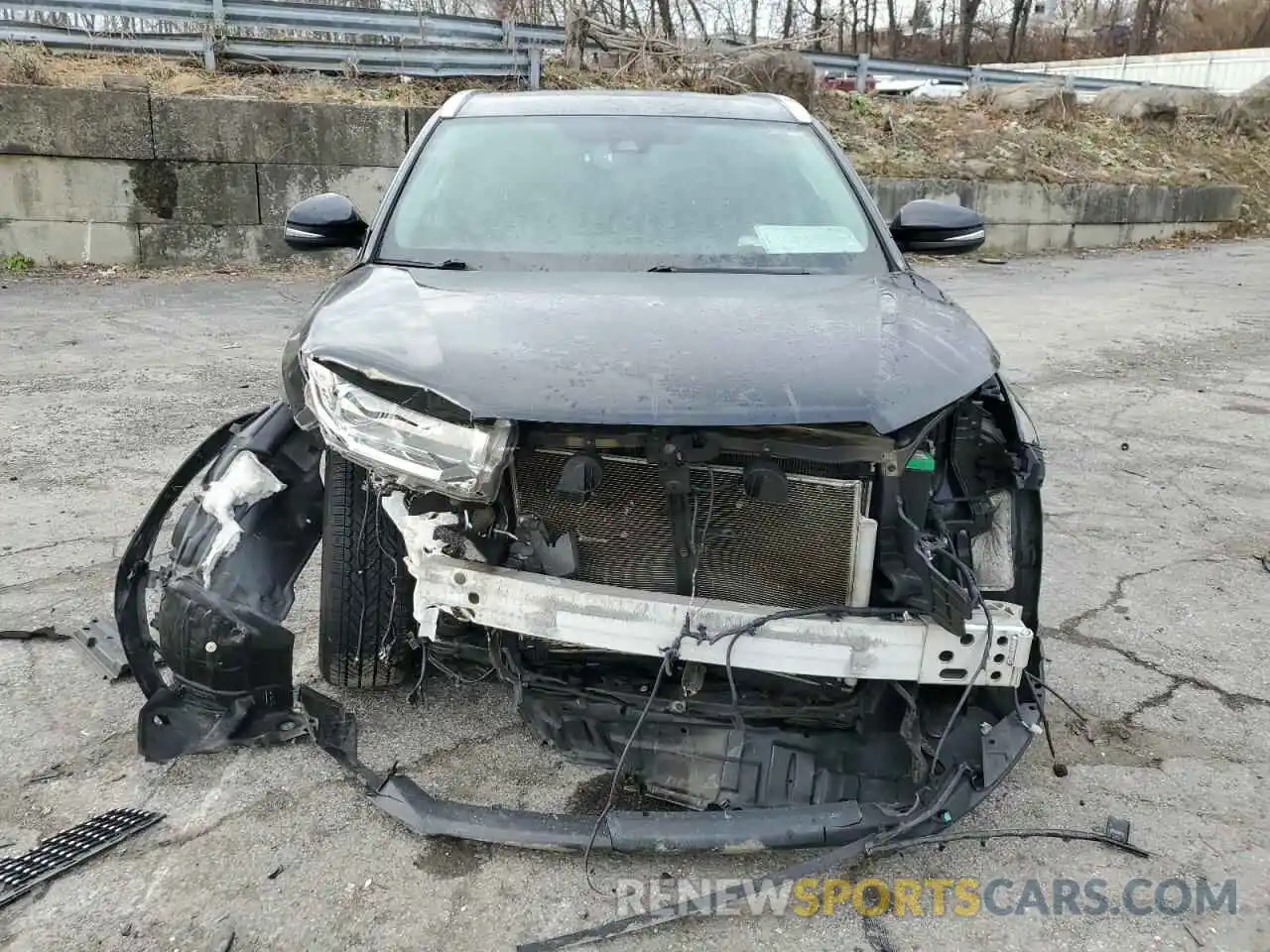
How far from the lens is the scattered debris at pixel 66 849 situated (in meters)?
2.04

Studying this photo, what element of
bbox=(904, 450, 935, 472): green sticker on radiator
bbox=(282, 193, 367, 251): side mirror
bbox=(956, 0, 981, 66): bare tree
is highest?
bbox=(956, 0, 981, 66): bare tree

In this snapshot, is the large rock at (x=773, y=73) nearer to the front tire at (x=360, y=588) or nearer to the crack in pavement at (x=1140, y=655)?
the crack in pavement at (x=1140, y=655)

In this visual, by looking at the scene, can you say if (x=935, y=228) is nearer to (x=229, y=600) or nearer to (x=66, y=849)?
(x=229, y=600)

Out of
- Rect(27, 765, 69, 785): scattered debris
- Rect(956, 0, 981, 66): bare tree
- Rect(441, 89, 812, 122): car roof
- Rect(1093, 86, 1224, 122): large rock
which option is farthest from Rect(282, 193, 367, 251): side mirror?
Rect(956, 0, 981, 66): bare tree

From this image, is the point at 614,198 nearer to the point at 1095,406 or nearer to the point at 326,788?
the point at 326,788

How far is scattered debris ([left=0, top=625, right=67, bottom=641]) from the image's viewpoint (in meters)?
3.02

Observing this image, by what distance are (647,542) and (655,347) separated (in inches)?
17.2

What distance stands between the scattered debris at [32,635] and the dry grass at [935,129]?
8289mm

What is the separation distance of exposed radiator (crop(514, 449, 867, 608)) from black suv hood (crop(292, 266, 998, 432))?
0.22m

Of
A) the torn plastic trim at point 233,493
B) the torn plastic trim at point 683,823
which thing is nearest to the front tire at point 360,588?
the torn plastic trim at point 233,493

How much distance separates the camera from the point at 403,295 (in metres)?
2.41

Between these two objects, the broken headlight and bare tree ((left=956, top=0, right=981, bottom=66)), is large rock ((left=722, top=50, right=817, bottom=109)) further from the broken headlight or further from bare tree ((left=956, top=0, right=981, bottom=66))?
bare tree ((left=956, top=0, right=981, bottom=66))

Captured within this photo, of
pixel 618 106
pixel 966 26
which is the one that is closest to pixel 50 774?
pixel 618 106

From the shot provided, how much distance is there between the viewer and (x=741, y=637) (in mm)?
2057
